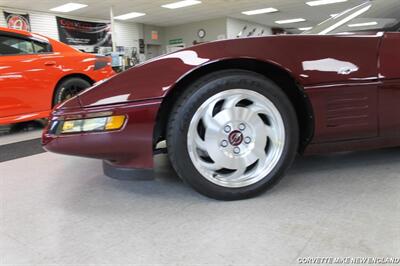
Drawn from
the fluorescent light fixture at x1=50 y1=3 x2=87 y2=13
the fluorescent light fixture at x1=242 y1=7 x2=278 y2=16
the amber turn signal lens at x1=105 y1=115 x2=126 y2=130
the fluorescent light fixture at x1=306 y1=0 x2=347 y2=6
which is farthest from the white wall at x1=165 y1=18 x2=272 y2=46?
the amber turn signal lens at x1=105 y1=115 x2=126 y2=130

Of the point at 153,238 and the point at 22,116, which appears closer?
the point at 153,238

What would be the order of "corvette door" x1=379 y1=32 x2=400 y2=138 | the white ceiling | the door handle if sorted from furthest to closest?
the white ceiling < the door handle < "corvette door" x1=379 y1=32 x2=400 y2=138

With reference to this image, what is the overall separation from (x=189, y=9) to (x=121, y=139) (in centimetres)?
1240

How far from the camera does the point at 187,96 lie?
134cm

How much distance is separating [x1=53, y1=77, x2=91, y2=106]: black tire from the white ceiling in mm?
8093

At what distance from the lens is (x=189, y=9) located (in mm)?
12672

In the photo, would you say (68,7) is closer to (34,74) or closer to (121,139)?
(34,74)

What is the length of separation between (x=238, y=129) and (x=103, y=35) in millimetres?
13724

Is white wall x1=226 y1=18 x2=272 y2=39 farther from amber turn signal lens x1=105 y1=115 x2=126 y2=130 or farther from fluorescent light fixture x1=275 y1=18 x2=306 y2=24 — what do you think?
amber turn signal lens x1=105 y1=115 x2=126 y2=130

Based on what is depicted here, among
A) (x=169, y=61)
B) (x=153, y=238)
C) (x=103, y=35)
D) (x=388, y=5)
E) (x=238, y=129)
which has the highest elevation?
(x=103, y=35)

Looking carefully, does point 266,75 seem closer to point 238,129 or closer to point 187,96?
point 238,129

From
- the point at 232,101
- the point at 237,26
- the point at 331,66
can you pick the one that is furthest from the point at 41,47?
the point at 237,26

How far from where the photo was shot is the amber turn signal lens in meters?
1.31

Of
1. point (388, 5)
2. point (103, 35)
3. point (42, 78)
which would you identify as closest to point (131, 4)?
point (103, 35)
